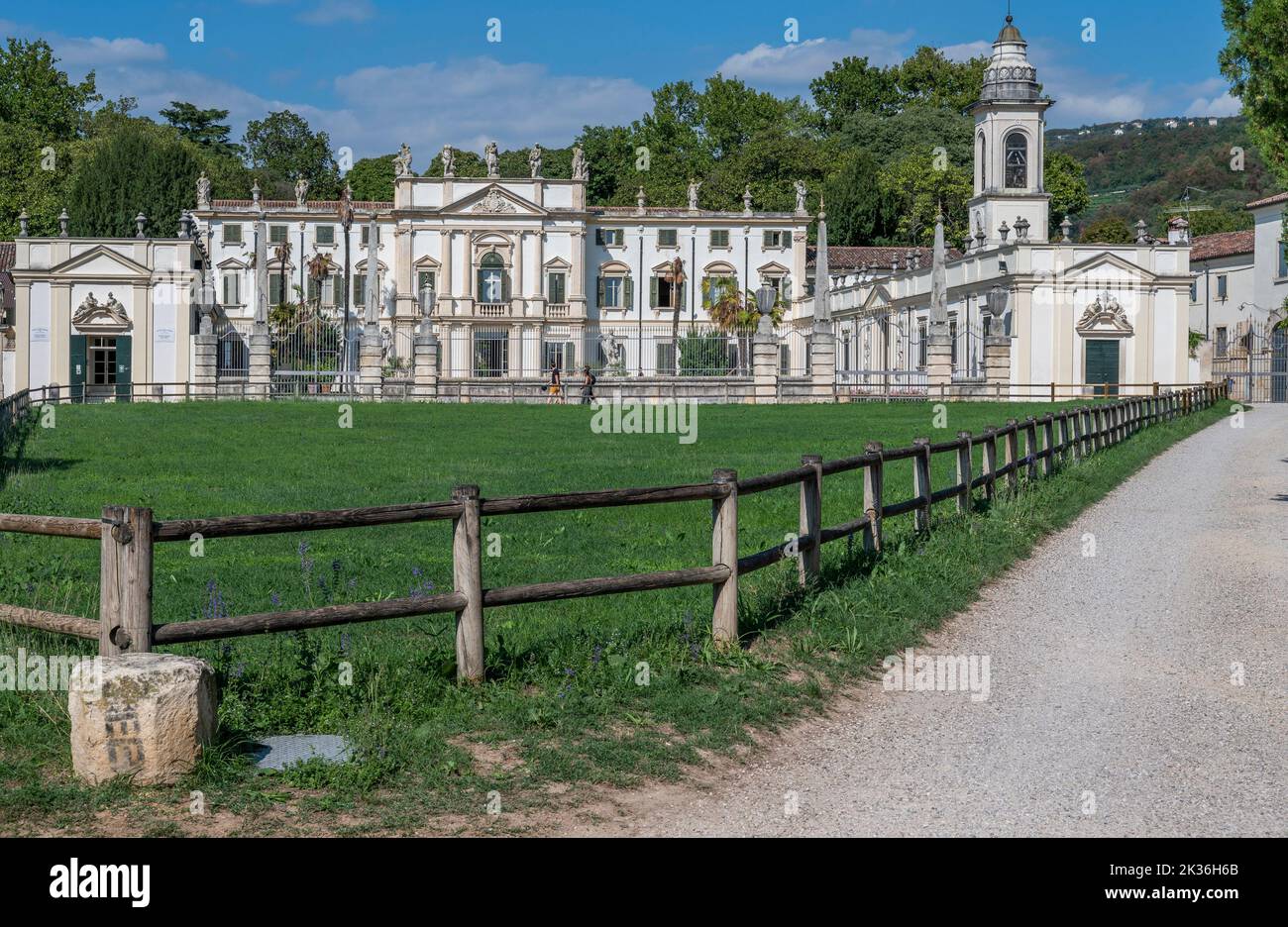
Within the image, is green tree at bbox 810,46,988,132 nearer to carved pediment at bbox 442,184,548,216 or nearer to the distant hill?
the distant hill

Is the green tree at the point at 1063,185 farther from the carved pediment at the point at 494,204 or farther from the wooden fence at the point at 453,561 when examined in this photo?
the wooden fence at the point at 453,561

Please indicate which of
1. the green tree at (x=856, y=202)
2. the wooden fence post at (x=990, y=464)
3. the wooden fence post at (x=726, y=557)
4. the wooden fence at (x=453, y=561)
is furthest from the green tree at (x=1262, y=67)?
the green tree at (x=856, y=202)

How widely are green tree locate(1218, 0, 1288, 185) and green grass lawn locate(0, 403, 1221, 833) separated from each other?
522cm

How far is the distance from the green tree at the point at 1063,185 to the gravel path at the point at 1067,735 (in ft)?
266

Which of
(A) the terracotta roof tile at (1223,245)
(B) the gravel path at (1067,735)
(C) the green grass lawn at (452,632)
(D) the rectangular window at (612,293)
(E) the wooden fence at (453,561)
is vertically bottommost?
(B) the gravel path at (1067,735)

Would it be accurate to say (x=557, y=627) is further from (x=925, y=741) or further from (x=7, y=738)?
(x=7, y=738)

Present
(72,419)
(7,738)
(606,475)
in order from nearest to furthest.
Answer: (7,738), (606,475), (72,419)

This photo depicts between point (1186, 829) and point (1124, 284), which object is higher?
point (1124, 284)

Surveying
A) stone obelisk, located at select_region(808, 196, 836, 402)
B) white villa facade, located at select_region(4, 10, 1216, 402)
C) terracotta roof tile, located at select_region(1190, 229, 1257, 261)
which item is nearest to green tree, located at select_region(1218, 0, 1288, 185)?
white villa facade, located at select_region(4, 10, 1216, 402)

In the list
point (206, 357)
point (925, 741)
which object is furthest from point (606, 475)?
point (206, 357)

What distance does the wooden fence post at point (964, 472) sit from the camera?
15.8 meters

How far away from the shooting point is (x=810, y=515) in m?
11.1

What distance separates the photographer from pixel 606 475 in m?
20.1
